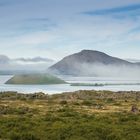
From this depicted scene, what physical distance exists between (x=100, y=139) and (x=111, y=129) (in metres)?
3.36

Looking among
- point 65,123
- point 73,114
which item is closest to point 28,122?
point 65,123

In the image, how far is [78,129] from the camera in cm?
4553

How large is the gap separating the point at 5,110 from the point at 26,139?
932 inches

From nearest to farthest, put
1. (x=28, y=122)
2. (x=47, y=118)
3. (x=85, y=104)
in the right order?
(x=28, y=122) → (x=47, y=118) → (x=85, y=104)

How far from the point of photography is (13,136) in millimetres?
43406

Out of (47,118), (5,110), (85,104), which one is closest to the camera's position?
(47,118)

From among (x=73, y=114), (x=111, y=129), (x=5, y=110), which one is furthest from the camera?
(x=5, y=110)

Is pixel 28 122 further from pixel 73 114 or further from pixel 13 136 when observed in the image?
pixel 73 114

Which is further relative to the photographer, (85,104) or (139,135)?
(85,104)

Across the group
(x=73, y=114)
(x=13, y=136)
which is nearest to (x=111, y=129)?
(x=13, y=136)

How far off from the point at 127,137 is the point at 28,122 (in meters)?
13.3

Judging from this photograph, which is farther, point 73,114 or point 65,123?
point 73,114

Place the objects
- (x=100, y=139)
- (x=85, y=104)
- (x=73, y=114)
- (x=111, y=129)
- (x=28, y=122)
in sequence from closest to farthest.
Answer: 1. (x=100, y=139)
2. (x=111, y=129)
3. (x=28, y=122)
4. (x=73, y=114)
5. (x=85, y=104)

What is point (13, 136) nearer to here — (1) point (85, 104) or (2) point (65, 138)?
(2) point (65, 138)
